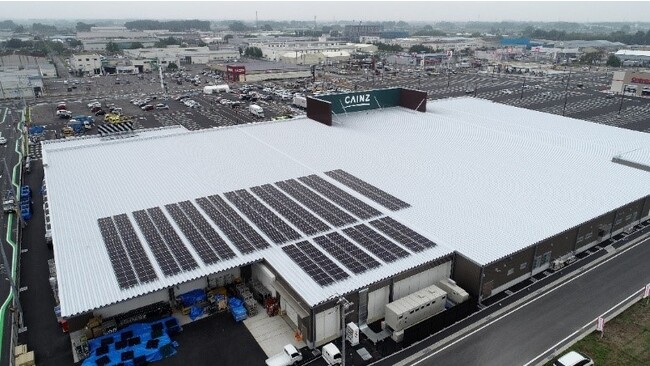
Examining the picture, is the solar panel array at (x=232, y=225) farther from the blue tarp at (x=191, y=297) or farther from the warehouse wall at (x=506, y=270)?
the warehouse wall at (x=506, y=270)

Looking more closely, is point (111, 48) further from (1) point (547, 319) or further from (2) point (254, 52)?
(1) point (547, 319)

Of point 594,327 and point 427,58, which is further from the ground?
point 427,58

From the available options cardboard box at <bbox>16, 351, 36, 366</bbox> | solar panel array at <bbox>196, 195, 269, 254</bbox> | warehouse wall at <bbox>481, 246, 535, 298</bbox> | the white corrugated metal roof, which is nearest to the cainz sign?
the white corrugated metal roof

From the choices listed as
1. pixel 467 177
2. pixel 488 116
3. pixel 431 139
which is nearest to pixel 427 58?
pixel 488 116

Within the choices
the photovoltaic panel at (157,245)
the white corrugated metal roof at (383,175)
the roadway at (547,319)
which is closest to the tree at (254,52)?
the white corrugated metal roof at (383,175)

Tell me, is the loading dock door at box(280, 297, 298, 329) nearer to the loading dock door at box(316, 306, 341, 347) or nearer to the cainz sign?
the loading dock door at box(316, 306, 341, 347)

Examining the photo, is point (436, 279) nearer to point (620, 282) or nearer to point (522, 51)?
point (620, 282)
